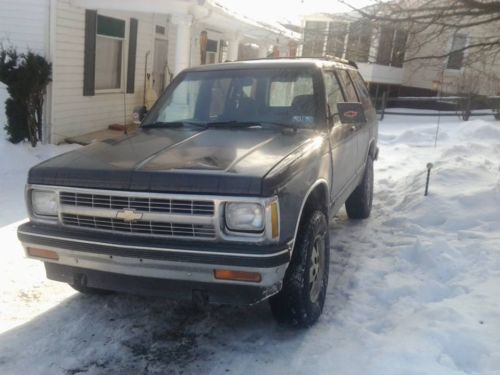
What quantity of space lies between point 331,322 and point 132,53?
9.87 metres

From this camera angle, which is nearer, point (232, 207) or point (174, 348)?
point (232, 207)

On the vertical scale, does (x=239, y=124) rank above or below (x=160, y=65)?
below

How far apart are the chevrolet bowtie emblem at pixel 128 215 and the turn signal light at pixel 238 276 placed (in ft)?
1.83

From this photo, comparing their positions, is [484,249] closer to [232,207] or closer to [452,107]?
[232,207]

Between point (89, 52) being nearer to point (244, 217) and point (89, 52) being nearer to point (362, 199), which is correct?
point (362, 199)

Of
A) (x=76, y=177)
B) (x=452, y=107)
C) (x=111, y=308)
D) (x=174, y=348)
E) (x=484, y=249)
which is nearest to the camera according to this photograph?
(x=76, y=177)

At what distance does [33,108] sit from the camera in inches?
358

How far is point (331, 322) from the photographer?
12.1 feet

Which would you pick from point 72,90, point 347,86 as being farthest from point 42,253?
point 72,90

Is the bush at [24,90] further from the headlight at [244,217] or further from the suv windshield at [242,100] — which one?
the headlight at [244,217]

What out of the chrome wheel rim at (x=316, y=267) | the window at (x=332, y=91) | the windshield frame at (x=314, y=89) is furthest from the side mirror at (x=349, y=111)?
the chrome wheel rim at (x=316, y=267)

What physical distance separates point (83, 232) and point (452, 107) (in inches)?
786

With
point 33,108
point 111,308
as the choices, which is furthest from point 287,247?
point 33,108

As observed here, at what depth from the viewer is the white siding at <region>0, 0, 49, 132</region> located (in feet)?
30.3
